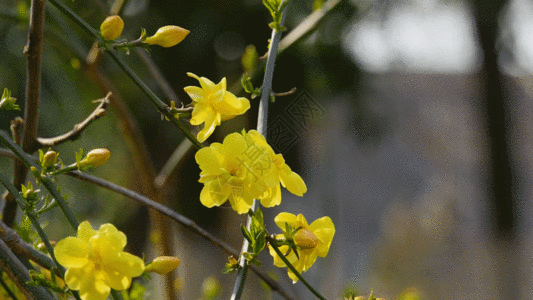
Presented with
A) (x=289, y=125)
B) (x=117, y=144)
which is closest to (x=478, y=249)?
(x=117, y=144)

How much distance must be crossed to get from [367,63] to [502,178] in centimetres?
178

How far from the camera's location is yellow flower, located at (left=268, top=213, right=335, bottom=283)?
39 cm

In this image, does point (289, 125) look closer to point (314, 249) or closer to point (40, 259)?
point (314, 249)

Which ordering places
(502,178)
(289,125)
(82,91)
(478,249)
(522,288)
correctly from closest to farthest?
(289,125) → (82,91) → (502,178) → (522,288) → (478,249)

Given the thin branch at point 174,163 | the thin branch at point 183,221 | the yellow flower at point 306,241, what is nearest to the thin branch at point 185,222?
the thin branch at point 183,221

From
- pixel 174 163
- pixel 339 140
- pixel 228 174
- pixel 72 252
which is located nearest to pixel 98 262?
pixel 72 252

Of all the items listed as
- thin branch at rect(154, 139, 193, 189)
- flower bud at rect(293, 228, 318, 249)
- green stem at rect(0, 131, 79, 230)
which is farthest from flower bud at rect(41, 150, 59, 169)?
thin branch at rect(154, 139, 193, 189)

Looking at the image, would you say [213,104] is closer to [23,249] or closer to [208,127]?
[208,127]

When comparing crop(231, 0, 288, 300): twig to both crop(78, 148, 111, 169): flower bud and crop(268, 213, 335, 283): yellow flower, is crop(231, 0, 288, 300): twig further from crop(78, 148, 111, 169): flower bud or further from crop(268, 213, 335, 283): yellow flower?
crop(78, 148, 111, 169): flower bud

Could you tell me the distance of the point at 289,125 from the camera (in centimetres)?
51

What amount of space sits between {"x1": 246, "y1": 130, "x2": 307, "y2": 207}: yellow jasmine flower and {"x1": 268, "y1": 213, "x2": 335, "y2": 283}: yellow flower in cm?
3

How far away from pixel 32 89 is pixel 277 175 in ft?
1.24

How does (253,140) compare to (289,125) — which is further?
(289,125)

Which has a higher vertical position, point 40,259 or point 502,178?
point 502,178
